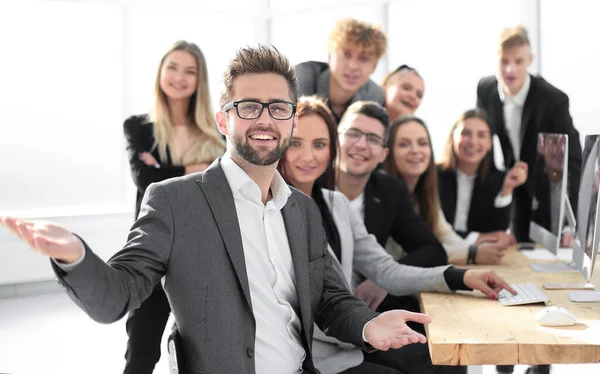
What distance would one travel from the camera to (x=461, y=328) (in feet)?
6.51

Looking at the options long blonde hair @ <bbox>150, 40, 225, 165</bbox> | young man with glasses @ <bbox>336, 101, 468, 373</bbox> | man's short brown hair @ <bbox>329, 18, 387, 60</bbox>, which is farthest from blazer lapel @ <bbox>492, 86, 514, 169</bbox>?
long blonde hair @ <bbox>150, 40, 225, 165</bbox>

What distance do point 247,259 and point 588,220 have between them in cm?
123

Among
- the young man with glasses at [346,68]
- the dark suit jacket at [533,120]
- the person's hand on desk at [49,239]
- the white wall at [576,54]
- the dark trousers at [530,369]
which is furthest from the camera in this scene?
the white wall at [576,54]

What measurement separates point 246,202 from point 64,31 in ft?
17.4

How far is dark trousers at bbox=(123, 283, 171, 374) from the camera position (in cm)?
285

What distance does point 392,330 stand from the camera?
1826 millimetres

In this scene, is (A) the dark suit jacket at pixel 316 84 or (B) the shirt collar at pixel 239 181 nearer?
(B) the shirt collar at pixel 239 181

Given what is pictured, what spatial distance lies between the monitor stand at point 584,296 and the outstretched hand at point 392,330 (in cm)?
77

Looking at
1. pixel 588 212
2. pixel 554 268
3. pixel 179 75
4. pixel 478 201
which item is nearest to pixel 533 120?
pixel 478 201

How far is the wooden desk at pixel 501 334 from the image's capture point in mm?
1802

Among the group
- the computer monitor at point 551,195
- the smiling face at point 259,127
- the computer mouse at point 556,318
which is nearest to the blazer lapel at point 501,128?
the computer monitor at point 551,195

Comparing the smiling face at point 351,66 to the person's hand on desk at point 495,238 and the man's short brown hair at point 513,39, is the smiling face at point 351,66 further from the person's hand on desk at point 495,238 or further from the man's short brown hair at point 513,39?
the person's hand on desk at point 495,238

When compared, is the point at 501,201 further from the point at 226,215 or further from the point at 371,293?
the point at 226,215

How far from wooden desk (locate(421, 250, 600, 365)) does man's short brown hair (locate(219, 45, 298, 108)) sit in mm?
729
